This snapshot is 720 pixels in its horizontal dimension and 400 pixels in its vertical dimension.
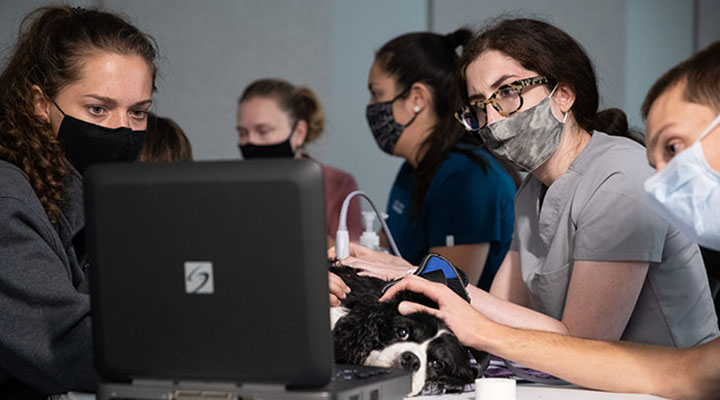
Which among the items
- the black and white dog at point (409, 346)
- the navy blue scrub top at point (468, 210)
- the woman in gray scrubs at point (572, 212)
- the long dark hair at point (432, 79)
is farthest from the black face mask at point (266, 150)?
the black and white dog at point (409, 346)

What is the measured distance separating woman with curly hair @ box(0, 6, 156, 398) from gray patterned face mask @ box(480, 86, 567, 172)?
862mm

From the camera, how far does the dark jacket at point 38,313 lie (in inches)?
54.4

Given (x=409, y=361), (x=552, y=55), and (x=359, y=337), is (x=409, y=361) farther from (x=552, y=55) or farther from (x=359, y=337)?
(x=552, y=55)

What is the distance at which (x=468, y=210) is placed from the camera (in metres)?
2.83

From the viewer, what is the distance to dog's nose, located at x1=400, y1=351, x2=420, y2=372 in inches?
54.7

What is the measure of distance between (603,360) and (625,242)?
1.27 ft

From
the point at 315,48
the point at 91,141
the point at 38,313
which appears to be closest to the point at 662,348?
the point at 38,313

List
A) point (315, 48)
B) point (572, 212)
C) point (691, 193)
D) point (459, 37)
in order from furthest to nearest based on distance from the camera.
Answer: point (315, 48) → point (459, 37) → point (572, 212) → point (691, 193)

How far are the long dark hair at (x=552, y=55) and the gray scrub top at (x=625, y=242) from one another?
91mm

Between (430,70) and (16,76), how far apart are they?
169cm

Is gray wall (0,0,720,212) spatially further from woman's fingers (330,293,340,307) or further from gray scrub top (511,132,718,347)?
woman's fingers (330,293,340,307)

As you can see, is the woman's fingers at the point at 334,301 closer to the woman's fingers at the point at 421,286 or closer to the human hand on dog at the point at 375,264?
the woman's fingers at the point at 421,286

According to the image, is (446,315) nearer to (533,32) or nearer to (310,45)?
(533,32)

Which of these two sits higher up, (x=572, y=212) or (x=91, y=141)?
(x=91, y=141)
